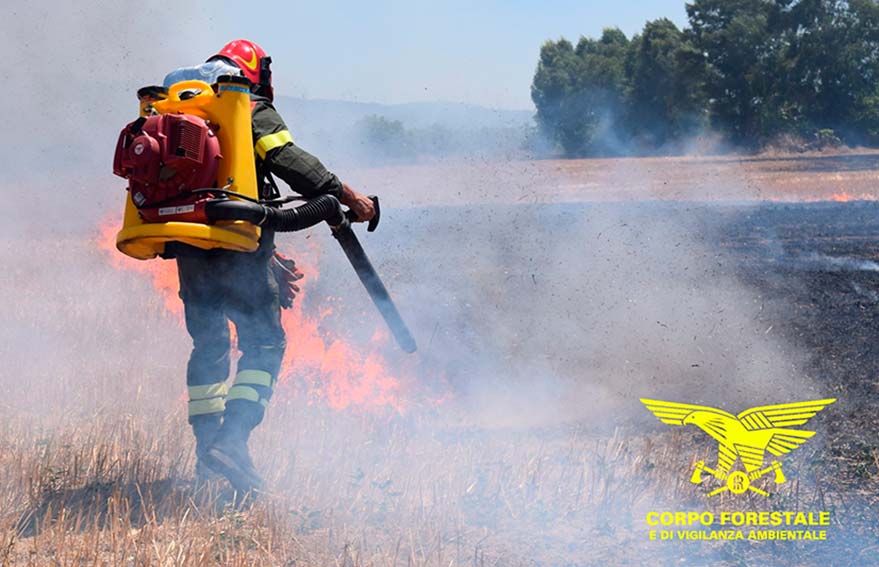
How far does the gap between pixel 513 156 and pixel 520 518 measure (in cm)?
1756

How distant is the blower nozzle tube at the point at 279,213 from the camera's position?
11.3ft

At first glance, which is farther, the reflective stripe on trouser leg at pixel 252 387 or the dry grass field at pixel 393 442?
the reflective stripe on trouser leg at pixel 252 387

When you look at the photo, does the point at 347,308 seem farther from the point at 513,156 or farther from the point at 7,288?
the point at 513,156

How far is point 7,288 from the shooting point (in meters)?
7.35

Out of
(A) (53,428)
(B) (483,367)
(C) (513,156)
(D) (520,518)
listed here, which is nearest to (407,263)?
(B) (483,367)

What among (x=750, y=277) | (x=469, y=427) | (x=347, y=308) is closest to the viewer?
(x=469, y=427)

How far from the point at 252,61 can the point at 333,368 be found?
7.90 feet

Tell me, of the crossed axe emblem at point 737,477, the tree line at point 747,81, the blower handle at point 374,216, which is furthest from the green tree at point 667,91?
the blower handle at point 374,216

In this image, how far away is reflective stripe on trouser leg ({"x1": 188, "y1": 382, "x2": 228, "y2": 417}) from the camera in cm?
372

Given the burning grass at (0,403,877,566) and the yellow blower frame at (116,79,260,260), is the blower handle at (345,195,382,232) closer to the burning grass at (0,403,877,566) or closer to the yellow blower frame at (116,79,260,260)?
the yellow blower frame at (116,79,260,260)

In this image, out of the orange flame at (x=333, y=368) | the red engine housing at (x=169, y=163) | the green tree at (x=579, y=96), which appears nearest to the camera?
the red engine housing at (x=169, y=163)

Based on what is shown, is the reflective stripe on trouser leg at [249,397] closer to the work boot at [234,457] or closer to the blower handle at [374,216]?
the work boot at [234,457]

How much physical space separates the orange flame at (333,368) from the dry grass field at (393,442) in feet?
0.06

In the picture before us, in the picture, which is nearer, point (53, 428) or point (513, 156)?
point (53, 428)
